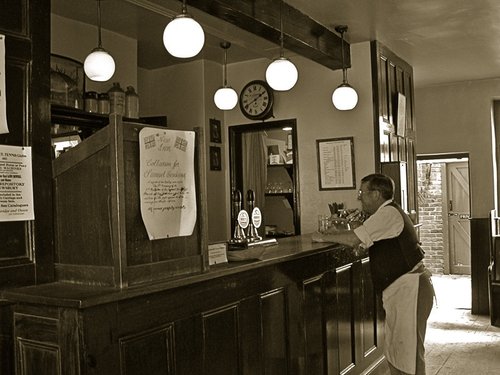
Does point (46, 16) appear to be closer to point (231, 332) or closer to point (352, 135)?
point (231, 332)

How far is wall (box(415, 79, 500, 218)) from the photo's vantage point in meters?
7.25

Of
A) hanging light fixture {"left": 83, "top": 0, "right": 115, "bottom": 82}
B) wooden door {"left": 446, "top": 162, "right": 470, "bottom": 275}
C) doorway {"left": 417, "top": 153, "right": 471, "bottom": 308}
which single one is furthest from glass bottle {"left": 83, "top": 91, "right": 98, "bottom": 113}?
wooden door {"left": 446, "top": 162, "right": 470, "bottom": 275}

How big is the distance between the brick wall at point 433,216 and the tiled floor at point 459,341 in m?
1.94

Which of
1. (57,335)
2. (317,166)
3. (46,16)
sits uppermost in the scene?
(46,16)

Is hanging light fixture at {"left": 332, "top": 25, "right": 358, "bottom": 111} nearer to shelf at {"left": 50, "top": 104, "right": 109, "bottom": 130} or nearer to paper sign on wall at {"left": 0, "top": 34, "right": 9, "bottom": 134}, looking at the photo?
shelf at {"left": 50, "top": 104, "right": 109, "bottom": 130}

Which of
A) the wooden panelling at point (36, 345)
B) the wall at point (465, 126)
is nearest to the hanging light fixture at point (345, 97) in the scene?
the wall at point (465, 126)

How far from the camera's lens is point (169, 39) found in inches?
121

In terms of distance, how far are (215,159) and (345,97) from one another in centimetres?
167

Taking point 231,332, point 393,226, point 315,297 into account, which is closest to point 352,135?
point 393,226

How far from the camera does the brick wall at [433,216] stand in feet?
32.8

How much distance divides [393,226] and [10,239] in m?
2.42

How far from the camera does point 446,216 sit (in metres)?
9.91

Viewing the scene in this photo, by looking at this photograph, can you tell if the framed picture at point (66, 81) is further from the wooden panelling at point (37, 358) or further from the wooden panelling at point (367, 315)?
the wooden panelling at point (367, 315)

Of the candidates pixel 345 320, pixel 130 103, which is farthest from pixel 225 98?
pixel 345 320
